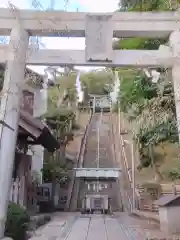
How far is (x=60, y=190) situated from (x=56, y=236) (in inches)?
433

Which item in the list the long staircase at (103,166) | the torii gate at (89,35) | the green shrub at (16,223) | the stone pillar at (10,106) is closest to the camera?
the stone pillar at (10,106)

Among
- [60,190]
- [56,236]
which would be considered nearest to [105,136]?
[60,190]

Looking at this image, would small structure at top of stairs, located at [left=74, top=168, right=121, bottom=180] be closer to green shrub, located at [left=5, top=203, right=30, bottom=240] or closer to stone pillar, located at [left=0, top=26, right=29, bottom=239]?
green shrub, located at [left=5, top=203, right=30, bottom=240]

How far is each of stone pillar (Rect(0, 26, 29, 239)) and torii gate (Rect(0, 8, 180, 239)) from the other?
20 millimetres

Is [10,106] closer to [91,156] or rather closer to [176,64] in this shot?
[176,64]

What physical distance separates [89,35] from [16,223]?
478 centimetres

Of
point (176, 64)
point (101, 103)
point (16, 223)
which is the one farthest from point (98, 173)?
point (101, 103)

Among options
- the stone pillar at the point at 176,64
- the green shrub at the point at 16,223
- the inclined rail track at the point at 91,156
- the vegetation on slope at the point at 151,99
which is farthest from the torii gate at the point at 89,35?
the inclined rail track at the point at 91,156

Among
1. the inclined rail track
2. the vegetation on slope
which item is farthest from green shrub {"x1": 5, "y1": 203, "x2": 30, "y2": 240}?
the inclined rail track

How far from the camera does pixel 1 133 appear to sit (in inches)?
261

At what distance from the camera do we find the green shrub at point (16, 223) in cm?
802

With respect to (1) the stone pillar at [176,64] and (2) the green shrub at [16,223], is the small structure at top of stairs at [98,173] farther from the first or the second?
(1) the stone pillar at [176,64]

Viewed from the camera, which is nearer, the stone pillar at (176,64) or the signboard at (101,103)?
the stone pillar at (176,64)

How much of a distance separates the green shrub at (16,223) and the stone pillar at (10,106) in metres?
1.60
